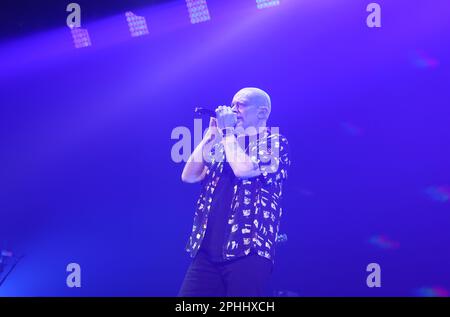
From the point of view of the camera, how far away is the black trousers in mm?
1838

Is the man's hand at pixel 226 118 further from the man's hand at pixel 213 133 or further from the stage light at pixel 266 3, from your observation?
the stage light at pixel 266 3

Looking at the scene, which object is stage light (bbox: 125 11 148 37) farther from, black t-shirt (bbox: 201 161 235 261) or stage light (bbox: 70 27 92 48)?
black t-shirt (bbox: 201 161 235 261)

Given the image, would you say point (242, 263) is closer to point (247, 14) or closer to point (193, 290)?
point (193, 290)

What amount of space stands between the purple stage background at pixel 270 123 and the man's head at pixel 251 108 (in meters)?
0.39

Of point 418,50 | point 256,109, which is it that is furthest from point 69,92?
point 418,50

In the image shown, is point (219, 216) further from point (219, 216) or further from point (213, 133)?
point (213, 133)

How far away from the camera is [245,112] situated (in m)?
2.12

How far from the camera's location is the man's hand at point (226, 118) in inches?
80.3

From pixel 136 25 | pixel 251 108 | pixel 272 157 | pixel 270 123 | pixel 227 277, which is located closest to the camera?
pixel 227 277

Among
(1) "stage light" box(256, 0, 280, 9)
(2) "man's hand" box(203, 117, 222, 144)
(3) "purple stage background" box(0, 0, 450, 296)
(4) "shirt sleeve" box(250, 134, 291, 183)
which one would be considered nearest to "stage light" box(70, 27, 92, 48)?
(3) "purple stage background" box(0, 0, 450, 296)

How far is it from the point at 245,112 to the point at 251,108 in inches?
1.1

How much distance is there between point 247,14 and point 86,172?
42.1 inches

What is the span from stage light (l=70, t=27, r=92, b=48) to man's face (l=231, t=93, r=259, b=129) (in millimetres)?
1039

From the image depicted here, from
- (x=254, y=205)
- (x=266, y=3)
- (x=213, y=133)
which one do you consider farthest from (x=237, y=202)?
(x=266, y=3)
